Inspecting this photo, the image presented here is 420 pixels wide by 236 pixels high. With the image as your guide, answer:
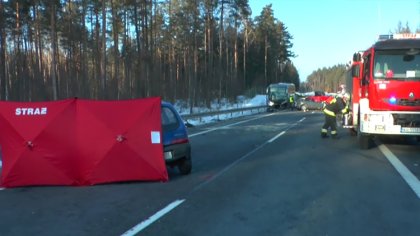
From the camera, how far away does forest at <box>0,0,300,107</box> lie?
2035 inches

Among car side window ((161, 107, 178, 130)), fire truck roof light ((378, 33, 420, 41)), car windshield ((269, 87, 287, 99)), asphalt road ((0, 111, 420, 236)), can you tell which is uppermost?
fire truck roof light ((378, 33, 420, 41))

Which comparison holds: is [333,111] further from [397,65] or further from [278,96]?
[278,96]

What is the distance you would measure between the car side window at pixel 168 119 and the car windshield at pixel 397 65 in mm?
6219

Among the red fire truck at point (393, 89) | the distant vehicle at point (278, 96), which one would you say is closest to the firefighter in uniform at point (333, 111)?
the red fire truck at point (393, 89)

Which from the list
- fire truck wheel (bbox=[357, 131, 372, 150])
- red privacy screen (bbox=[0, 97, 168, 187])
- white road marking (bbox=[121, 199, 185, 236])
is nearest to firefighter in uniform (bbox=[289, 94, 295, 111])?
fire truck wheel (bbox=[357, 131, 372, 150])

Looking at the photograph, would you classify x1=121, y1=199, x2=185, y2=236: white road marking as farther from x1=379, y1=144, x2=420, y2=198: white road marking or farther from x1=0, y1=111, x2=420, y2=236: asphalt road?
x1=379, y1=144, x2=420, y2=198: white road marking

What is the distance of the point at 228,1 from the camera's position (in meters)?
68.1

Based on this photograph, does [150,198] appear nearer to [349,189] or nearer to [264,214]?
[264,214]

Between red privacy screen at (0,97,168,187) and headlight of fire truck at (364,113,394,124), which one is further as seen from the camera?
headlight of fire truck at (364,113,394,124)

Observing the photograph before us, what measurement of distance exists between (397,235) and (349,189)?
3.00 metres

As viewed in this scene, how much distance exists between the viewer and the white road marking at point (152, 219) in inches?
249

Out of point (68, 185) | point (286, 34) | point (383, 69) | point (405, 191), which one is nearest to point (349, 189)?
point (405, 191)

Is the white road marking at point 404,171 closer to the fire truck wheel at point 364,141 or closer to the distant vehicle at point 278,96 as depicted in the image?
the fire truck wheel at point 364,141

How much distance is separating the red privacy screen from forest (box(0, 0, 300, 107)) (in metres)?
31.3
